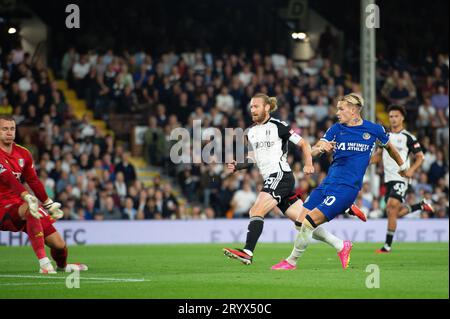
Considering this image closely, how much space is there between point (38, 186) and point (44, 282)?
1479 mm

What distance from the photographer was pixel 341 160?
40.5 feet

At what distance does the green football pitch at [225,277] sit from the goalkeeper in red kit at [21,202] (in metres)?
0.49

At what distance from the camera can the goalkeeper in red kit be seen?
11750 mm

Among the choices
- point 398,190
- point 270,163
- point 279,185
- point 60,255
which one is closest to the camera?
point 60,255

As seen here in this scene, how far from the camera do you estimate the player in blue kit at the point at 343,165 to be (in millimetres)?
12109

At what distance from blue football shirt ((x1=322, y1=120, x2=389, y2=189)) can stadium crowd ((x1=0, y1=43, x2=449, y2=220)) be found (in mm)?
11676

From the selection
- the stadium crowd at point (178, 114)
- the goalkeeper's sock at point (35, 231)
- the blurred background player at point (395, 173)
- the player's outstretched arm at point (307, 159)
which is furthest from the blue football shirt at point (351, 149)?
the stadium crowd at point (178, 114)

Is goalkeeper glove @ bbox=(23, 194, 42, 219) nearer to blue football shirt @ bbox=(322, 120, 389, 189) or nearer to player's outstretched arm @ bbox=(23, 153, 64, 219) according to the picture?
player's outstretched arm @ bbox=(23, 153, 64, 219)

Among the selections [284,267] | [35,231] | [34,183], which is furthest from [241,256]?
[34,183]

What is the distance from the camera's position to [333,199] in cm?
1214

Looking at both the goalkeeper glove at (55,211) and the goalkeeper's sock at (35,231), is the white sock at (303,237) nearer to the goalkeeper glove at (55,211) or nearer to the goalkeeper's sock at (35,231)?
the goalkeeper glove at (55,211)

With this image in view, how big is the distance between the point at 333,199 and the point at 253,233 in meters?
1.25

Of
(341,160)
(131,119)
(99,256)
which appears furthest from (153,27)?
(341,160)

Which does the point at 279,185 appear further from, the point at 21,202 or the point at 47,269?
the point at 21,202
